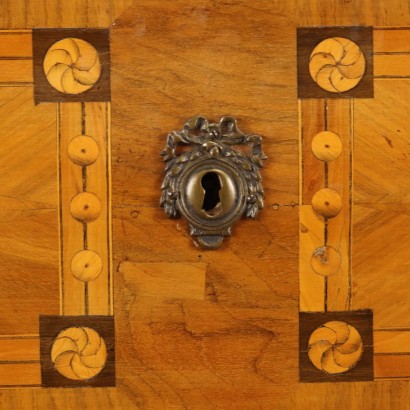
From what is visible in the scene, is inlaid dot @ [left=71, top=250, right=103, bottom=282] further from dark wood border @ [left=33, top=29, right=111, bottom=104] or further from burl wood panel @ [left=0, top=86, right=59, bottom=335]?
dark wood border @ [left=33, top=29, right=111, bottom=104]

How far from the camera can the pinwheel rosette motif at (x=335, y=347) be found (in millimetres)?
901

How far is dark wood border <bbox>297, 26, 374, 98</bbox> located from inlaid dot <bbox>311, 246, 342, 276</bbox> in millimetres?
190

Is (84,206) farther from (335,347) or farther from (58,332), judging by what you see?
(335,347)

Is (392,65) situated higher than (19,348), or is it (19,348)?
(392,65)

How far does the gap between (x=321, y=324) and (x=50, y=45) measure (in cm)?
47

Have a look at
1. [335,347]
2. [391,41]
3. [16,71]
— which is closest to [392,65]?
[391,41]

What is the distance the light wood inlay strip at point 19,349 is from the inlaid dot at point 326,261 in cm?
35

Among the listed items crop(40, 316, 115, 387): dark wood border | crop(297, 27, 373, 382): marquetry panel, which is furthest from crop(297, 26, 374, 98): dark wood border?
crop(40, 316, 115, 387): dark wood border

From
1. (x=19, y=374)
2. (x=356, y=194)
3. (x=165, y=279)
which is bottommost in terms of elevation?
(x=19, y=374)

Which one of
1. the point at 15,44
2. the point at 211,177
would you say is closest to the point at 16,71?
the point at 15,44

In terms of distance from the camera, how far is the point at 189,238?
0.89 m

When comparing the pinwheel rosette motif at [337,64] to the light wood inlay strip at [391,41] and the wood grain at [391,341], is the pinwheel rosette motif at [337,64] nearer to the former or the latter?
the light wood inlay strip at [391,41]

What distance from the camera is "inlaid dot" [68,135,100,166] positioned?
34.8 inches

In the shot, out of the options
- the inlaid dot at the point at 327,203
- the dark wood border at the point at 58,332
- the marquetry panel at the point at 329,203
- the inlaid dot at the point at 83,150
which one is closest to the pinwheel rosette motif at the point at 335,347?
the marquetry panel at the point at 329,203
